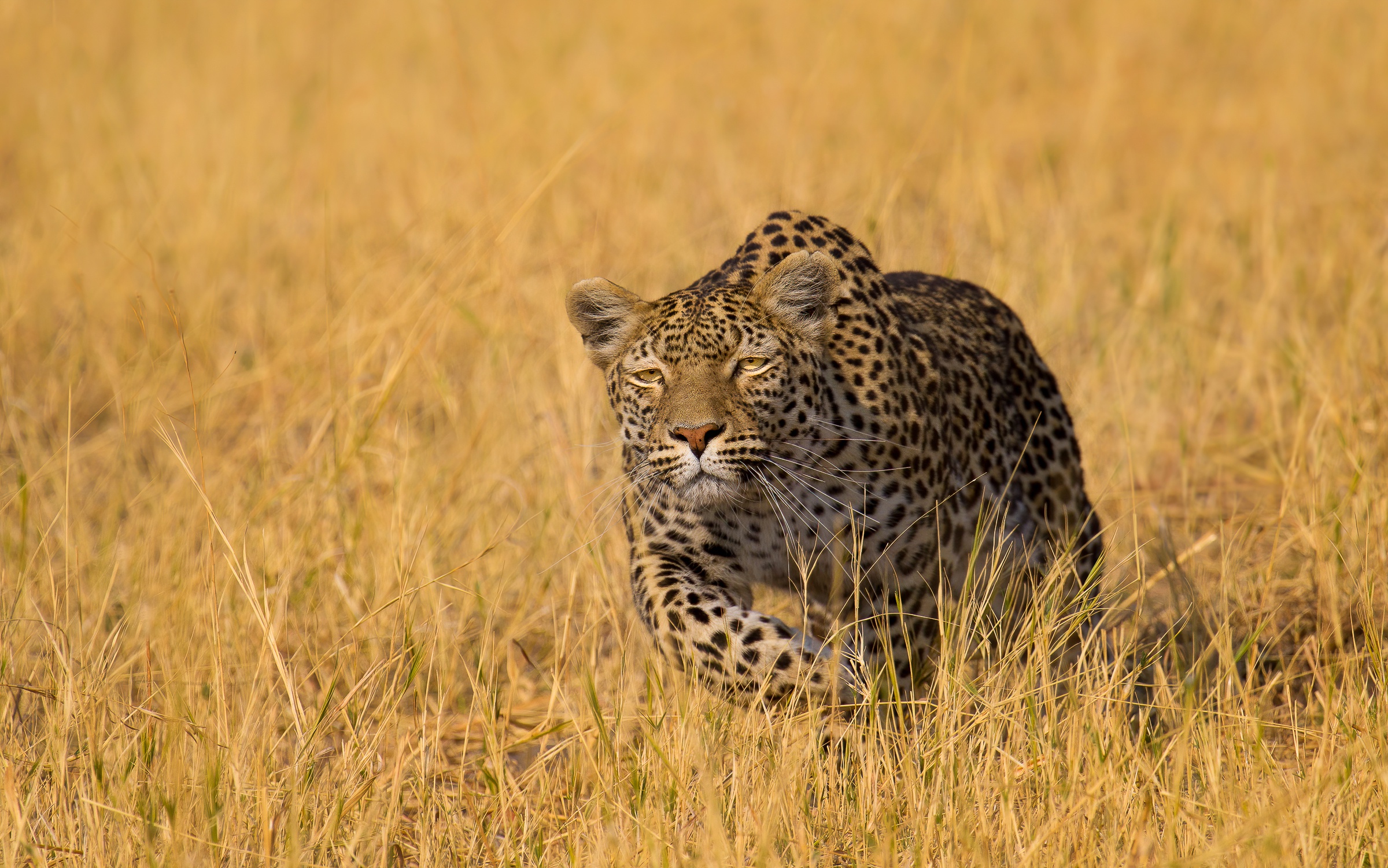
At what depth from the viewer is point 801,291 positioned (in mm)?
5031

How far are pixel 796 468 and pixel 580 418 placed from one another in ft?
6.63

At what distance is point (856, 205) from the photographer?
8.30 metres

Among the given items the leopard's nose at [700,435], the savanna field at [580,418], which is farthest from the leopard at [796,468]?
the savanna field at [580,418]

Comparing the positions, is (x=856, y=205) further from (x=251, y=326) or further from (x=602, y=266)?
(x=251, y=326)

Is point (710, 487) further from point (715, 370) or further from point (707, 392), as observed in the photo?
point (715, 370)

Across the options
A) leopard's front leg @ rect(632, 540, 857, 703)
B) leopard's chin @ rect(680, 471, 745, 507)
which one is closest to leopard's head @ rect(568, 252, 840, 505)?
leopard's chin @ rect(680, 471, 745, 507)

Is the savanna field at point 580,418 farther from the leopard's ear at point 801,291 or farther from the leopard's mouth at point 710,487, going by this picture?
the leopard's ear at point 801,291

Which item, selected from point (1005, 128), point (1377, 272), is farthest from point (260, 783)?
point (1005, 128)

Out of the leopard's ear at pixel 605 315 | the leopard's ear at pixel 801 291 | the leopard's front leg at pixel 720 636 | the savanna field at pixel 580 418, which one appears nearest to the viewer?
the savanna field at pixel 580 418

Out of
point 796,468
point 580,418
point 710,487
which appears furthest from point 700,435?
point 580,418

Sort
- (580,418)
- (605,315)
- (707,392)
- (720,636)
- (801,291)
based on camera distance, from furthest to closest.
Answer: (580,418)
(605,315)
(801,291)
(707,392)
(720,636)

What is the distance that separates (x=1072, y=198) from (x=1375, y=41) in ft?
12.4

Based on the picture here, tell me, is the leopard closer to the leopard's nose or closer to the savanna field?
the leopard's nose

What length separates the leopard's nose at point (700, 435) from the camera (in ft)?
15.1
